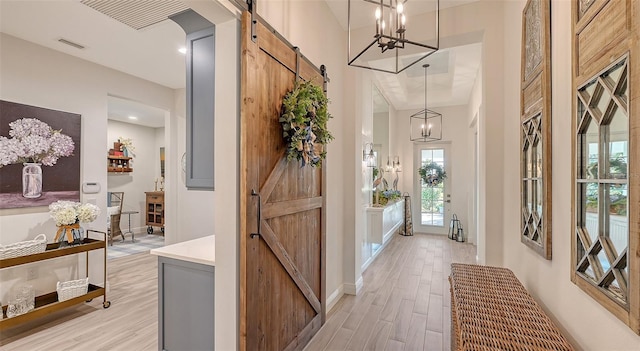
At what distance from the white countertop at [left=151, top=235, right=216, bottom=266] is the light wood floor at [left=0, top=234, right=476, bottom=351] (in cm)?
104

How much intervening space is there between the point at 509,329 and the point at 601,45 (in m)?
1.19

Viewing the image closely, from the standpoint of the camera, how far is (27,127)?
3006mm

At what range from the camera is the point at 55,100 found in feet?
10.8

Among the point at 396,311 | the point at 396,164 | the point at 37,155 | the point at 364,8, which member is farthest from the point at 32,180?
the point at 396,164

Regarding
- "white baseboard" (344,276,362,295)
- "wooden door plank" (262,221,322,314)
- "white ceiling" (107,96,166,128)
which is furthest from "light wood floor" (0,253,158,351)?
"white ceiling" (107,96,166,128)

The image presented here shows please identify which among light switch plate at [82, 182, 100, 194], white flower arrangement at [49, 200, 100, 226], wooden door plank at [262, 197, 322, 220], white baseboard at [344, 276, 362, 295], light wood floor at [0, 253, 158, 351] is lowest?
light wood floor at [0, 253, 158, 351]

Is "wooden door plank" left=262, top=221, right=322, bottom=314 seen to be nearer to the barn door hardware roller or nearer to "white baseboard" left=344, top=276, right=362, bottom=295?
"white baseboard" left=344, top=276, right=362, bottom=295

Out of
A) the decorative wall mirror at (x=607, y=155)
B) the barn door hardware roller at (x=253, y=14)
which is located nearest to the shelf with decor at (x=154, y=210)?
the barn door hardware roller at (x=253, y=14)

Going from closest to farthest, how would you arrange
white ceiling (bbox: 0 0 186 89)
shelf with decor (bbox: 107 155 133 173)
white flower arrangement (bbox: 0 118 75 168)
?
1. white ceiling (bbox: 0 0 186 89)
2. white flower arrangement (bbox: 0 118 75 168)
3. shelf with decor (bbox: 107 155 133 173)

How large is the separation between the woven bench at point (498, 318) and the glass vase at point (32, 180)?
4.20 meters

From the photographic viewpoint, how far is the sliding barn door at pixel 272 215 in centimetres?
168

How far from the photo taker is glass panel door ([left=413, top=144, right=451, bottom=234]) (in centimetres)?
719

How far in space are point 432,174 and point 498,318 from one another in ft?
20.4

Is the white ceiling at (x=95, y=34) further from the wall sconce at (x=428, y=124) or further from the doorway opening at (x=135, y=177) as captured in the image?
the wall sconce at (x=428, y=124)
